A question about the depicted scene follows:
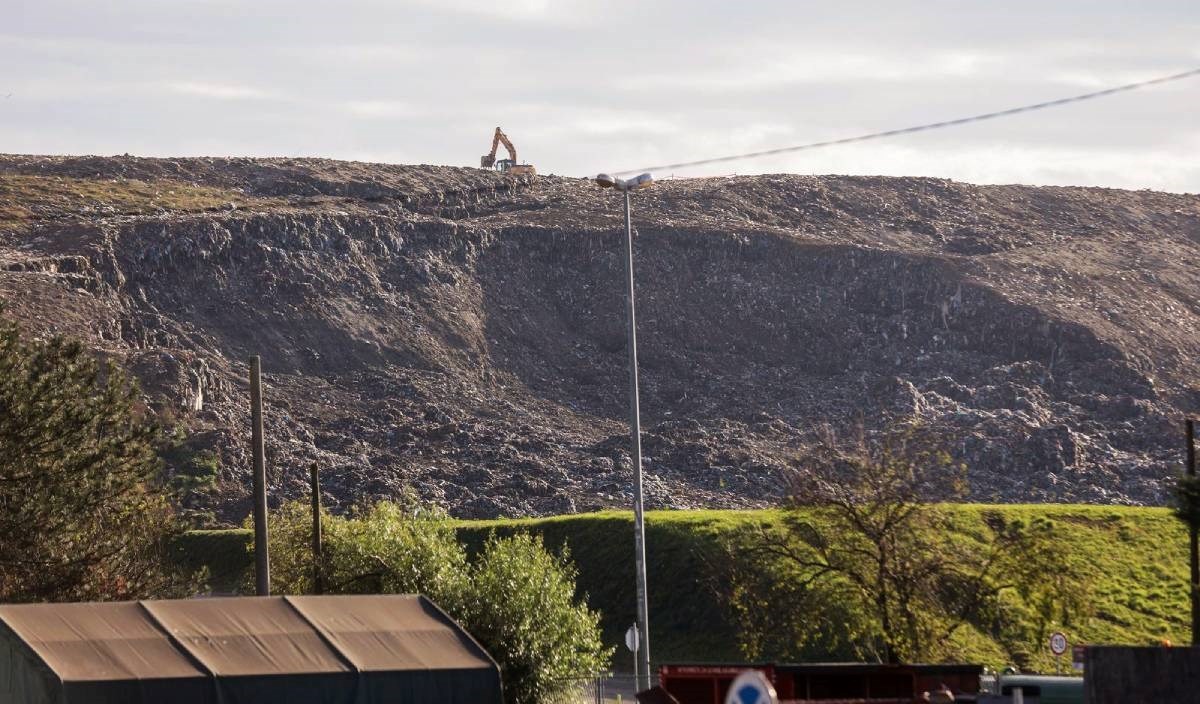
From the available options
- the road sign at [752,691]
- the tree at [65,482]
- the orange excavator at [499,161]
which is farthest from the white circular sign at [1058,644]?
the orange excavator at [499,161]

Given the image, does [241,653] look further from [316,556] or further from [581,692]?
[316,556]

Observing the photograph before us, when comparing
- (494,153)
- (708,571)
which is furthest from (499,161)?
(708,571)

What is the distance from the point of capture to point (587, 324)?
132 m

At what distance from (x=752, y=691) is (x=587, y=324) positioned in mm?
118935

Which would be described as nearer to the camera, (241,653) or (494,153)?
(241,653)

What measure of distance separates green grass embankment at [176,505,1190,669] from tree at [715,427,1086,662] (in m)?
18.9

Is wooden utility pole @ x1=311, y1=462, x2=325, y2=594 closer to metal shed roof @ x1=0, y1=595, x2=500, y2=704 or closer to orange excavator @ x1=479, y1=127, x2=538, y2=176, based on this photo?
metal shed roof @ x1=0, y1=595, x2=500, y2=704

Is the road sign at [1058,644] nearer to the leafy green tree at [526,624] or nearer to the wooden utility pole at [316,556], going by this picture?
the leafy green tree at [526,624]

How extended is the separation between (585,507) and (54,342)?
55113 millimetres

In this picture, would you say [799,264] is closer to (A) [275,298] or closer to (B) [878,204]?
(B) [878,204]

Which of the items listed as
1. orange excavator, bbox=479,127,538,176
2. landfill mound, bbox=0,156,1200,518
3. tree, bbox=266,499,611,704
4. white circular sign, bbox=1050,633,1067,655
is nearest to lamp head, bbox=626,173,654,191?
tree, bbox=266,499,611,704

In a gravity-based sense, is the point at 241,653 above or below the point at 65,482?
below

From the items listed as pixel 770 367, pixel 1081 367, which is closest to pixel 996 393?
pixel 1081 367

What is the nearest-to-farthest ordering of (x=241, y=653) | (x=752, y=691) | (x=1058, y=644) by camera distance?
1. (x=752, y=691)
2. (x=241, y=653)
3. (x=1058, y=644)
